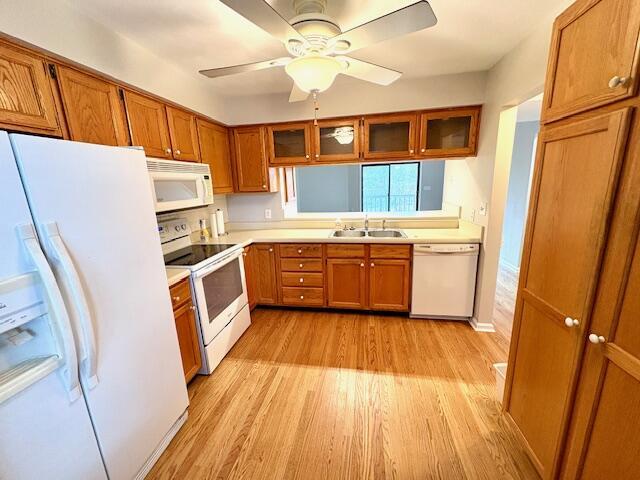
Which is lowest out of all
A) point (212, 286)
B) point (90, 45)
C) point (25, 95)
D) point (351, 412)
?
point (351, 412)

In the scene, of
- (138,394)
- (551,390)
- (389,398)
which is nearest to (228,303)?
(138,394)

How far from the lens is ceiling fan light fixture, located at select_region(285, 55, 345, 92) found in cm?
131

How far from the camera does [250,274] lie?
291 centimetres

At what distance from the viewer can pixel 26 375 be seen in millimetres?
876

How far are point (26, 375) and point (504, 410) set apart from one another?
7.25 feet

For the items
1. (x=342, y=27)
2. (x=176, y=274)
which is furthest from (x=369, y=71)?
(x=176, y=274)

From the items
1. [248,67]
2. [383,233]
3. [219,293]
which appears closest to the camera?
[248,67]

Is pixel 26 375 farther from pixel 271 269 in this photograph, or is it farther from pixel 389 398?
→ pixel 271 269

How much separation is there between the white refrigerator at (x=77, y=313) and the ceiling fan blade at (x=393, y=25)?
46.8 inches

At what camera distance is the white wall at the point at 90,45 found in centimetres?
122

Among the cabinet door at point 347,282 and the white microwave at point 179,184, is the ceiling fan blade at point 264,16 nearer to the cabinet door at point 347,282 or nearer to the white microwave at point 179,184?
the white microwave at point 179,184

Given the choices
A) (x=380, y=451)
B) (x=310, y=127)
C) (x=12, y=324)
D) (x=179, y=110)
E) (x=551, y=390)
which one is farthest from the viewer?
(x=310, y=127)

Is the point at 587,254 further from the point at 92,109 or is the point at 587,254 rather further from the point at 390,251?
the point at 92,109

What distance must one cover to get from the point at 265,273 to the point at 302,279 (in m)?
0.43
